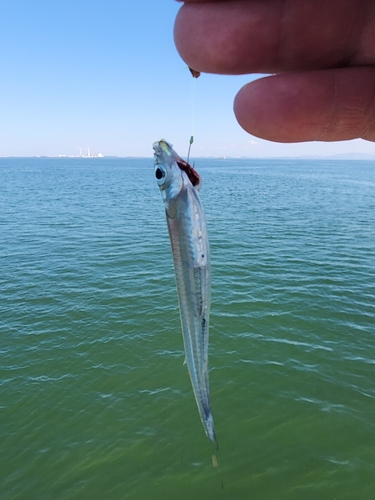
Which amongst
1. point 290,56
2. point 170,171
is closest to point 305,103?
point 290,56

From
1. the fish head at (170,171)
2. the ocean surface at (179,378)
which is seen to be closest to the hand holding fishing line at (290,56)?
the fish head at (170,171)

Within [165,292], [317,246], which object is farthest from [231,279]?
[317,246]

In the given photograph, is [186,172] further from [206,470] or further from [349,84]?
[206,470]

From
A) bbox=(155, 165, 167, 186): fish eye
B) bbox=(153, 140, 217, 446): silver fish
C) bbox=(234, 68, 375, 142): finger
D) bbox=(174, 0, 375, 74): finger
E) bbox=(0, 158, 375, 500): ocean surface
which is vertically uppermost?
bbox=(174, 0, 375, 74): finger

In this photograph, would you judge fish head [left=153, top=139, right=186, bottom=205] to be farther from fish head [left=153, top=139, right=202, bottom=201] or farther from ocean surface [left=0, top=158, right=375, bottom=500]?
ocean surface [left=0, top=158, right=375, bottom=500]

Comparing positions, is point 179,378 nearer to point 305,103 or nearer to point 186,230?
point 186,230

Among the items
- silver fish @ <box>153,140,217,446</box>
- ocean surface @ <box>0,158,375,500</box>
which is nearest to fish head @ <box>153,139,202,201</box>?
silver fish @ <box>153,140,217,446</box>

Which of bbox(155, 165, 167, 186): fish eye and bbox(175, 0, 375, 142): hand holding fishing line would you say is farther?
bbox(155, 165, 167, 186): fish eye
